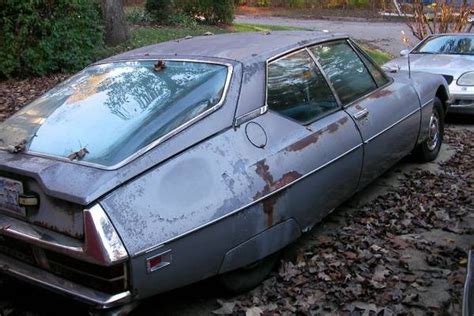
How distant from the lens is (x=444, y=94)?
610 cm

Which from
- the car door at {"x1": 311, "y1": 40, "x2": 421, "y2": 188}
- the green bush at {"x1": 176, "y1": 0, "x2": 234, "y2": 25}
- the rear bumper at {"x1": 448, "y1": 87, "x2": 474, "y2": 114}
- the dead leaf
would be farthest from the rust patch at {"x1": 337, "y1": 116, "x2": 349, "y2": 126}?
the green bush at {"x1": 176, "y1": 0, "x2": 234, "y2": 25}

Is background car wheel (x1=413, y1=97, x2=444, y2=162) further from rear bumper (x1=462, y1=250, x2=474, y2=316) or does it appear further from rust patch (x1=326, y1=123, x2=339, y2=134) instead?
rear bumper (x1=462, y1=250, x2=474, y2=316)

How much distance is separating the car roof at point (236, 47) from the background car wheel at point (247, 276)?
4.29 feet

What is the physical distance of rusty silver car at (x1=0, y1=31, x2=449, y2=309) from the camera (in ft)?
9.11

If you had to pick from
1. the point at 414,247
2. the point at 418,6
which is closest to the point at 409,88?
the point at 414,247

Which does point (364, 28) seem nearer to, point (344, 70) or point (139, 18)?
point (139, 18)

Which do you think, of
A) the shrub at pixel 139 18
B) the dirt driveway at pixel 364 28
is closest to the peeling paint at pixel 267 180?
the dirt driveway at pixel 364 28

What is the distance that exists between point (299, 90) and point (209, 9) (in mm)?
14136

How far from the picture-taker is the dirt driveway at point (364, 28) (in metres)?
17.9

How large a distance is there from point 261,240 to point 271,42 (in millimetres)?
1567

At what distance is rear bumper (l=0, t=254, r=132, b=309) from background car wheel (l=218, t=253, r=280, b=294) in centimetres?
76

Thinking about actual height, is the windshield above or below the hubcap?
above

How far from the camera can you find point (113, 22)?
34.7 ft

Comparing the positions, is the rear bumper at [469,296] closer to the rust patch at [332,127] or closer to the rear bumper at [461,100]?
the rust patch at [332,127]
